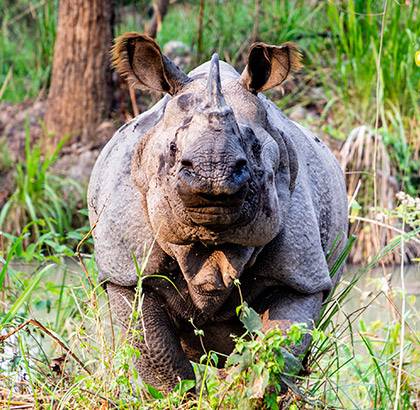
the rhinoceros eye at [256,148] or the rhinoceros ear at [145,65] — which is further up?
the rhinoceros ear at [145,65]

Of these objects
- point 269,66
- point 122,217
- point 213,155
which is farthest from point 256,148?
point 122,217

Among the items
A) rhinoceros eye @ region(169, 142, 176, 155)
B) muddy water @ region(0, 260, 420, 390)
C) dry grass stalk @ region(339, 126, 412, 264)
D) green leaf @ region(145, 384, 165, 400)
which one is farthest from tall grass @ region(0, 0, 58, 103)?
rhinoceros eye @ region(169, 142, 176, 155)

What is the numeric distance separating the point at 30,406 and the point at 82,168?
624cm

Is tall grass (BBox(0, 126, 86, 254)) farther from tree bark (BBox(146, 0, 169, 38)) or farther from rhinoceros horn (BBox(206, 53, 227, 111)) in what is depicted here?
rhinoceros horn (BBox(206, 53, 227, 111))

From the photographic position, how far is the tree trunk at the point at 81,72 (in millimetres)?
10227

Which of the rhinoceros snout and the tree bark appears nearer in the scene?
the rhinoceros snout

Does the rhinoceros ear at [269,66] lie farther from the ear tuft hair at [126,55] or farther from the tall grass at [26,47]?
→ the tall grass at [26,47]

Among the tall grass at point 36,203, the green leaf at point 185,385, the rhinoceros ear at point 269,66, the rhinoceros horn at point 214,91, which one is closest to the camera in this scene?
the rhinoceros horn at point 214,91

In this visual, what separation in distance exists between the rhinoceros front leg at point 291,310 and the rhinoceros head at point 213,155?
0.40 metres

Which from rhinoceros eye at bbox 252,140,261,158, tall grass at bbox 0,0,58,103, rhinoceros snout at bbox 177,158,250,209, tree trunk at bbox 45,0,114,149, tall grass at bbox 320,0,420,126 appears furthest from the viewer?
tall grass at bbox 0,0,58,103

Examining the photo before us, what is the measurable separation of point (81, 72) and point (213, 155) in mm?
7281

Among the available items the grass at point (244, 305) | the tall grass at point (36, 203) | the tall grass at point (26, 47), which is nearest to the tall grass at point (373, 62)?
the grass at point (244, 305)

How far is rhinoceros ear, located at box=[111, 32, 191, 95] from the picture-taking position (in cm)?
392

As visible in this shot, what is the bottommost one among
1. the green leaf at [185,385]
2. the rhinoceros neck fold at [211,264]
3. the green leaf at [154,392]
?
the green leaf at [154,392]
